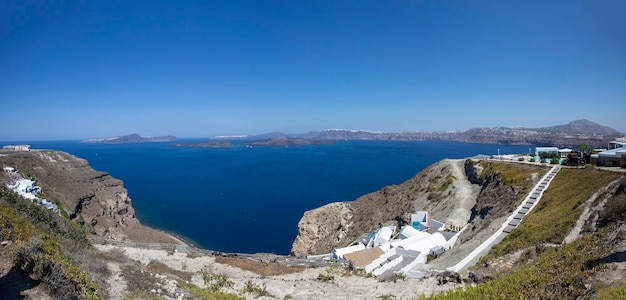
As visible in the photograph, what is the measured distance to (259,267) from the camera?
17.1 metres

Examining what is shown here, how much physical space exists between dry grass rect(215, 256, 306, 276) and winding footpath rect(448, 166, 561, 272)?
7.73m

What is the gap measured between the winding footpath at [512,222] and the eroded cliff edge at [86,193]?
36.8 m

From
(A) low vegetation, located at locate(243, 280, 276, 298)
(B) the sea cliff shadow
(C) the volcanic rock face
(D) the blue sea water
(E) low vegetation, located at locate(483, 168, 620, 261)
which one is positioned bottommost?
(D) the blue sea water

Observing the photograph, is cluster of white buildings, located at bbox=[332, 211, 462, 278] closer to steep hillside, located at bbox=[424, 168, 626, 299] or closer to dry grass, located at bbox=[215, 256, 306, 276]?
dry grass, located at bbox=[215, 256, 306, 276]

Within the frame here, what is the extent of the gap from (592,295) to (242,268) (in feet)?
45.5

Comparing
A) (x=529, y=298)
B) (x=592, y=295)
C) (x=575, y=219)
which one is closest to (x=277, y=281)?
(x=529, y=298)

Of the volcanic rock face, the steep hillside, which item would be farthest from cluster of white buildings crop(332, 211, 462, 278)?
the volcanic rock face

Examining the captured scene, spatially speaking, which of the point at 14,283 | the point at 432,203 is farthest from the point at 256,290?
the point at 432,203

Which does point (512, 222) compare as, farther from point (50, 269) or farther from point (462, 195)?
point (50, 269)

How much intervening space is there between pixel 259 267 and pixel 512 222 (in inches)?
609

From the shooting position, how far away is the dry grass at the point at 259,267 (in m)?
16.6

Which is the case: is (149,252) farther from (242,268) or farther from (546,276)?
(546,276)

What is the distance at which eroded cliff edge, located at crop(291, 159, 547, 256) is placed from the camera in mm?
27448

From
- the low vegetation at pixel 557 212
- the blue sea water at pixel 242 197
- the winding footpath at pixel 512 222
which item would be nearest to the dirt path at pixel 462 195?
the winding footpath at pixel 512 222
